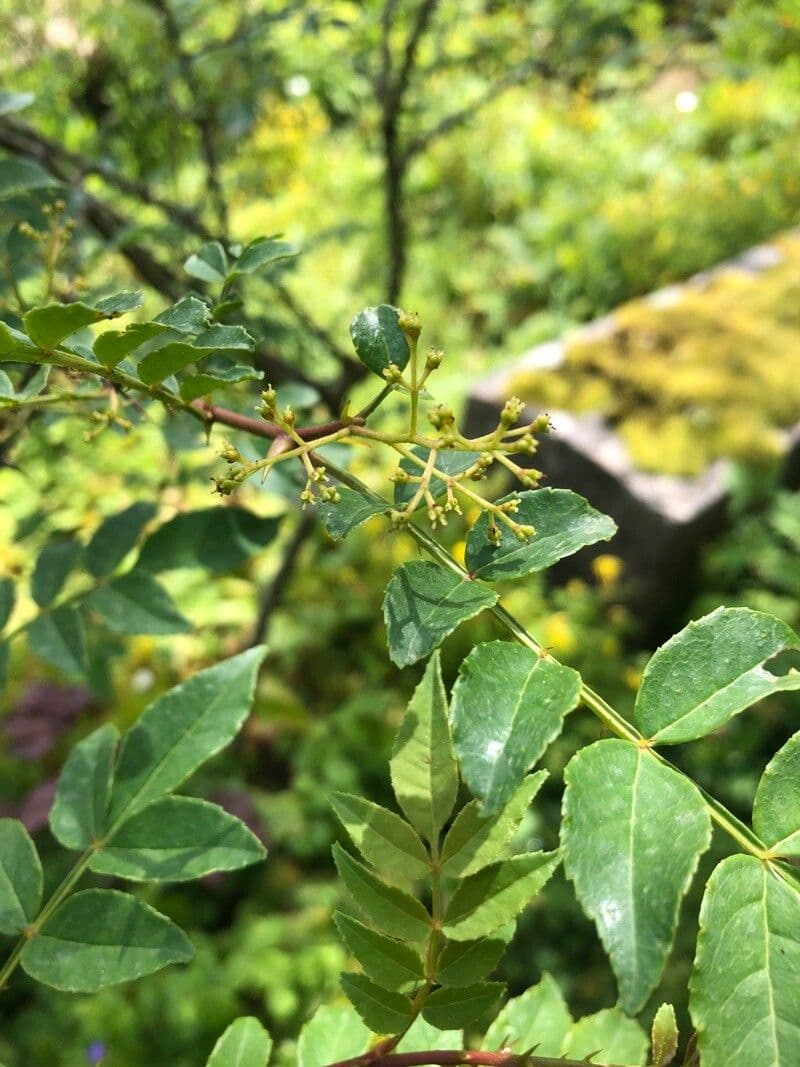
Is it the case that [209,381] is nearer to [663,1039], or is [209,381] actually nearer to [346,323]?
[663,1039]

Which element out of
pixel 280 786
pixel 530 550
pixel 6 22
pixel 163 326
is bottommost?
pixel 280 786

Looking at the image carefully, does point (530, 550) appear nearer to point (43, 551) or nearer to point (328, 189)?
point (43, 551)

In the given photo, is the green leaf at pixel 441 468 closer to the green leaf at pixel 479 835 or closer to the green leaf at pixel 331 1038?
the green leaf at pixel 479 835

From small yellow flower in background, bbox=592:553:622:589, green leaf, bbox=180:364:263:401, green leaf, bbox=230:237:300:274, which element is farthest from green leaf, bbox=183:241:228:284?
small yellow flower in background, bbox=592:553:622:589

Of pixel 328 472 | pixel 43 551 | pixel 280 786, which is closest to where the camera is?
pixel 328 472

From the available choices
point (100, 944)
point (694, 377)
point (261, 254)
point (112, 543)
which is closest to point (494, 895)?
point (100, 944)

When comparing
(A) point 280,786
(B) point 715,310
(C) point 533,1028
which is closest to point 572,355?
(B) point 715,310
